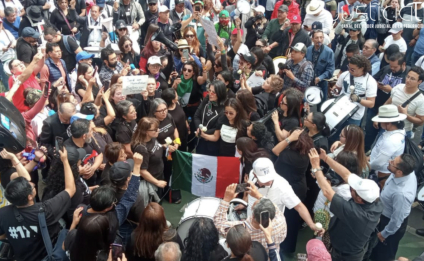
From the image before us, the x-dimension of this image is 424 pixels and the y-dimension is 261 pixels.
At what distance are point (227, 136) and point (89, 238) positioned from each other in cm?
265

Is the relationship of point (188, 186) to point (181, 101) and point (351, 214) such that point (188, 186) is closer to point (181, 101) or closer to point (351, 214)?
point (181, 101)

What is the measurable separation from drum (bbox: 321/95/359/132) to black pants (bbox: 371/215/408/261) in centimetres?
151

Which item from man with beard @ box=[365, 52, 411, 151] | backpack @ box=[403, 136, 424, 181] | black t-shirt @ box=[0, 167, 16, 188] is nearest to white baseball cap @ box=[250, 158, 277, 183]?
backpack @ box=[403, 136, 424, 181]

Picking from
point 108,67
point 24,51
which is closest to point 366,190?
point 108,67

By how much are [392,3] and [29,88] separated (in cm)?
→ 846

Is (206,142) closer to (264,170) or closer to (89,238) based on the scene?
(264,170)

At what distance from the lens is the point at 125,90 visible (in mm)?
5715

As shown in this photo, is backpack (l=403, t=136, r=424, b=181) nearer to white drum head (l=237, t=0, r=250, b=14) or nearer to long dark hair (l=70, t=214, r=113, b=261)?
long dark hair (l=70, t=214, r=113, b=261)

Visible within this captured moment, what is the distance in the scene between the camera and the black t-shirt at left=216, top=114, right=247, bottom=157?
5695 mm

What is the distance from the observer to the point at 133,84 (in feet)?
18.9

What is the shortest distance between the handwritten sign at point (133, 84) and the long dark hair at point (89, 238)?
96.0 inches

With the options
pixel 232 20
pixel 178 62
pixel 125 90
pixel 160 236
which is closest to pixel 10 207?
pixel 160 236

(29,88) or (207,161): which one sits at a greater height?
(29,88)

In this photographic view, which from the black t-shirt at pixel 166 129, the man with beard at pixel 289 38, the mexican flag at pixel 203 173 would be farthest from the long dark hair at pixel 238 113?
the man with beard at pixel 289 38
